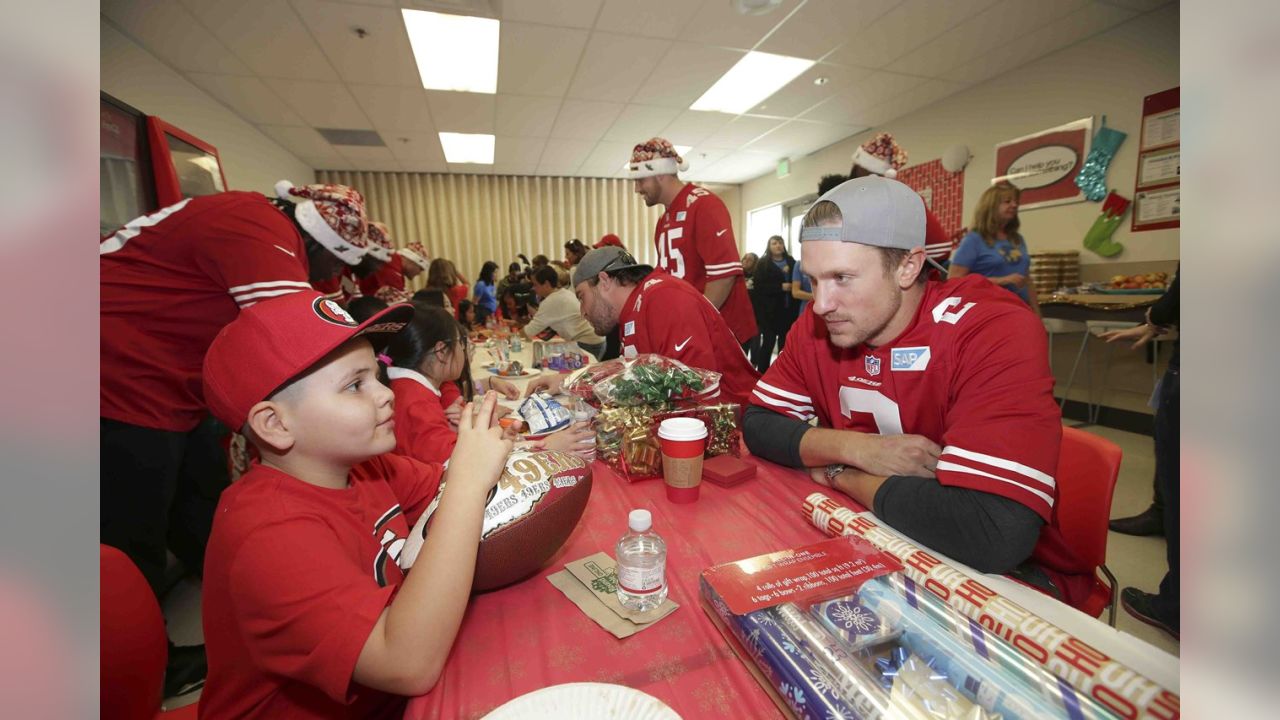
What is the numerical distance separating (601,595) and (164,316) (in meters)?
1.96

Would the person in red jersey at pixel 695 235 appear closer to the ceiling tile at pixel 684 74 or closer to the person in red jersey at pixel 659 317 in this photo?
the person in red jersey at pixel 659 317

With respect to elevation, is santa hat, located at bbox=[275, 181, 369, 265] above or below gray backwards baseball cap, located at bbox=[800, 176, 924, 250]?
above

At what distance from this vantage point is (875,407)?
1.47 metres

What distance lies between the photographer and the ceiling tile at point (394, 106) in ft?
18.1

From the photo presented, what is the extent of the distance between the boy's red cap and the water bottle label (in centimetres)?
66

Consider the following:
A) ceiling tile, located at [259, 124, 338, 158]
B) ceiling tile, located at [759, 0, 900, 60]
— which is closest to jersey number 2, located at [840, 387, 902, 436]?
ceiling tile, located at [759, 0, 900, 60]

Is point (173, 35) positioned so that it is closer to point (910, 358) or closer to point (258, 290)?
point (258, 290)

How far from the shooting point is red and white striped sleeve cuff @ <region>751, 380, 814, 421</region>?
1690 mm

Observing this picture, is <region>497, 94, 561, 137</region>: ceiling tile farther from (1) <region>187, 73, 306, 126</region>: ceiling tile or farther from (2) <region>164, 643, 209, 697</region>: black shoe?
(2) <region>164, 643, 209, 697</region>: black shoe

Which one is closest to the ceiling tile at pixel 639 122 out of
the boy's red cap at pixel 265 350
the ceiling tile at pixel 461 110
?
the ceiling tile at pixel 461 110

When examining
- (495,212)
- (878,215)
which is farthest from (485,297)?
(878,215)
